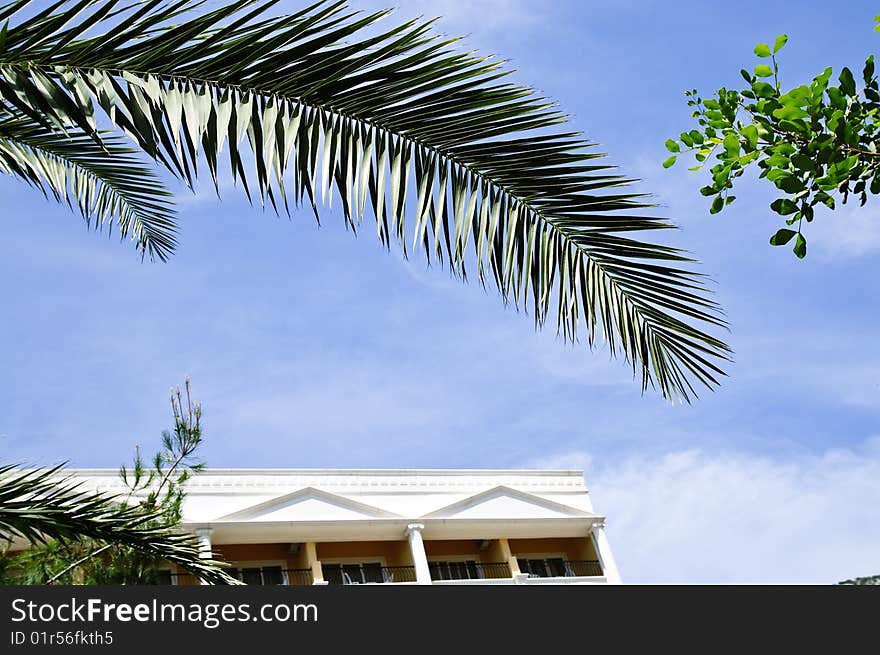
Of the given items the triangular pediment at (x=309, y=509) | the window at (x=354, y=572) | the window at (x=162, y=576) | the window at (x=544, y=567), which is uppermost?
the triangular pediment at (x=309, y=509)

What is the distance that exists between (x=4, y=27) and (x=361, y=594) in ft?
6.64

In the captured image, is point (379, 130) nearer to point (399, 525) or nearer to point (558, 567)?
point (399, 525)

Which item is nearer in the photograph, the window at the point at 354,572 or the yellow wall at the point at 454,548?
the window at the point at 354,572

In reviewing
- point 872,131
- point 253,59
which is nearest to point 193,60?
point 253,59

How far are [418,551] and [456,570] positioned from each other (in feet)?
7.34

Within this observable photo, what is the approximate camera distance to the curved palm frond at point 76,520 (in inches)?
157

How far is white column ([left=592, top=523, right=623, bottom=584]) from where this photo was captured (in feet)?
77.7

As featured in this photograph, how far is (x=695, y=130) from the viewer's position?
123 inches

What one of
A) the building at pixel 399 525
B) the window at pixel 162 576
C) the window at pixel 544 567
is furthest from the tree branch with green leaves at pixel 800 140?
the window at pixel 544 567

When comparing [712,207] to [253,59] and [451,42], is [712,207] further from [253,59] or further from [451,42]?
[253,59]

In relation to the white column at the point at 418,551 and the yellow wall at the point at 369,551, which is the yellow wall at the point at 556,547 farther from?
the yellow wall at the point at 369,551

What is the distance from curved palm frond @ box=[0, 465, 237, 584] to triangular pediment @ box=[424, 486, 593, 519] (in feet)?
62.9

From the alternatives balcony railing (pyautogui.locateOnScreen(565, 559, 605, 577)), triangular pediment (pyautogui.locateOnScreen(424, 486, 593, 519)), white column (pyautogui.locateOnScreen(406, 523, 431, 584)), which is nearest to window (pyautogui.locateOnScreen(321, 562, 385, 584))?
white column (pyautogui.locateOnScreen(406, 523, 431, 584))

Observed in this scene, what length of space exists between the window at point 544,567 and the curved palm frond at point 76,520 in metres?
21.1
